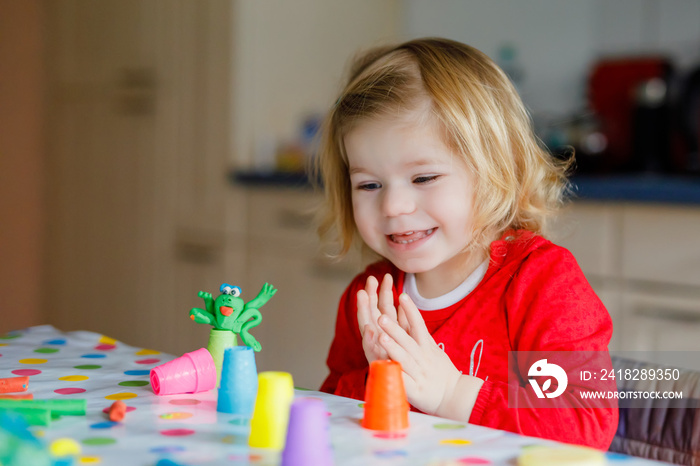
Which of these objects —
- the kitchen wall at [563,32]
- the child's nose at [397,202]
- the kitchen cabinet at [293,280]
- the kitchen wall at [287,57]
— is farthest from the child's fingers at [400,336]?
the kitchen wall at [563,32]

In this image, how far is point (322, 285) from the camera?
232 cm

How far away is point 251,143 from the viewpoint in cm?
259

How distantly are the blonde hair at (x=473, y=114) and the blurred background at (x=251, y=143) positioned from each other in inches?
28.0

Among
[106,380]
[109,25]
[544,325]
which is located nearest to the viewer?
[106,380]

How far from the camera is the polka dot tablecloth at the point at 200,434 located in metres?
0.57

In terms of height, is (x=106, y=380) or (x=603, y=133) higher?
(x=603, y=133)

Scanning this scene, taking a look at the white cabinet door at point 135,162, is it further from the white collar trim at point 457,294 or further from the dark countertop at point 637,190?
the white collar trim at point 457,294

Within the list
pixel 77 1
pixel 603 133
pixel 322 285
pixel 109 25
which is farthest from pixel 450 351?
pixel 77 1

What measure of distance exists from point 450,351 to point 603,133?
1.56 m

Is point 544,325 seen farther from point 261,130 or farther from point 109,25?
point 109,25

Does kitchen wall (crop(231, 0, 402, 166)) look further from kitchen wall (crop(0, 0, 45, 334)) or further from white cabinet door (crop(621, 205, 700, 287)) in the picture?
kitchen wall (crop(0, 0, 45, 334))

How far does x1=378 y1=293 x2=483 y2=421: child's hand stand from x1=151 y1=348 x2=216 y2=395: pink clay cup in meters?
0.19

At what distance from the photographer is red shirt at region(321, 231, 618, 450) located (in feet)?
2.71

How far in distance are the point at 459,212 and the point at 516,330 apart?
0.58 feet
